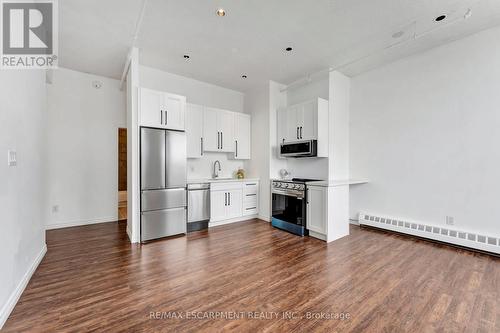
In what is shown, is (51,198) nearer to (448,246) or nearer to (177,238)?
(177,238)

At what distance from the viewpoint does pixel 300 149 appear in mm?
4340

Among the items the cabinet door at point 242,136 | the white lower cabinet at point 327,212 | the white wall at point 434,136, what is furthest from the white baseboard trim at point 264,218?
the white wall at point 434,136

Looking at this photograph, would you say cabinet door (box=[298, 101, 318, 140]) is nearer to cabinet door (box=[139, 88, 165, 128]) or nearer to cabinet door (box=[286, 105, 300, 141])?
cabinet door (box=[286, 105, 300, 141])

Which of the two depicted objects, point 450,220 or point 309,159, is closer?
point 450,220

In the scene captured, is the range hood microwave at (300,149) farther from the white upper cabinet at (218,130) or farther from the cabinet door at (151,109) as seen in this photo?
the cabinet door at (151,109)

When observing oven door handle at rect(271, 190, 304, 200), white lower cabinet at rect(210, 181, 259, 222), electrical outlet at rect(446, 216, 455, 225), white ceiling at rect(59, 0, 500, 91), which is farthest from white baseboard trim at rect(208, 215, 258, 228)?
electrical outlet at rect(446, 216, 455, 225)

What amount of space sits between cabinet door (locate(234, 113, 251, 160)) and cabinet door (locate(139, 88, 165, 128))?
1.85m

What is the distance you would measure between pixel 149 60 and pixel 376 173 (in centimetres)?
483

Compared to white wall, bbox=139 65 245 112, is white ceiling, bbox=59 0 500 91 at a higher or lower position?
higher

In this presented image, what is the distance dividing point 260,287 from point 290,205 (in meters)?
2.20

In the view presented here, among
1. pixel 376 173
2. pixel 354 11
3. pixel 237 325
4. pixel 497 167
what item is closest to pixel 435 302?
pixel 237 325

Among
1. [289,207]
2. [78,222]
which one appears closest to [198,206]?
[289,207]

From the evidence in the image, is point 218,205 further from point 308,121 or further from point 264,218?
point 308,121

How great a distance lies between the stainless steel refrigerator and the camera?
3469mm
